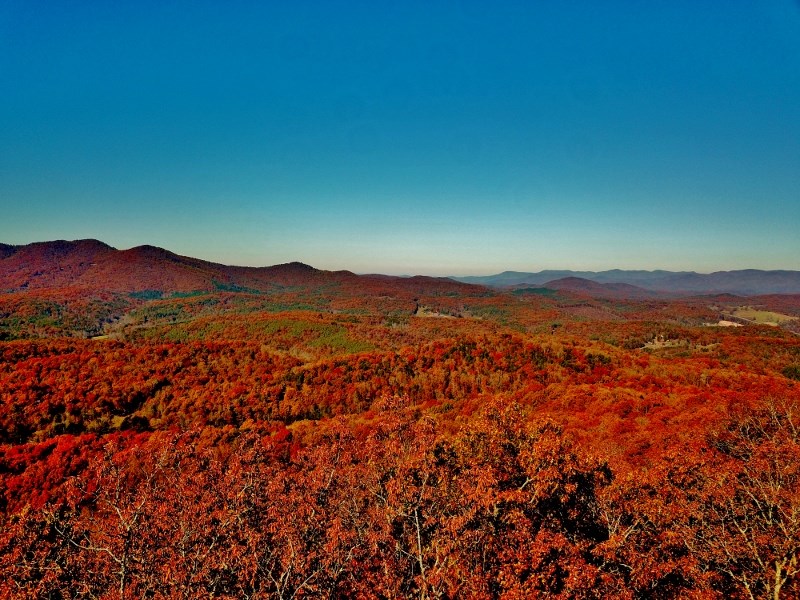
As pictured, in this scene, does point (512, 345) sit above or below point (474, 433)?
below

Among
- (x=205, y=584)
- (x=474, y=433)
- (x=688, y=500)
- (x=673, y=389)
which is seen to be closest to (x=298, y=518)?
(x=205, y=584)

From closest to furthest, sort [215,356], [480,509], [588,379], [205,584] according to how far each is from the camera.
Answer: [205,584], [480,509], [588,379], [215,356]

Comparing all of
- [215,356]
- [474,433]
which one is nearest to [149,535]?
[474,433]

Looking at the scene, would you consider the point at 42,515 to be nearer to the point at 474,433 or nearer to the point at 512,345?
the point at 474,433

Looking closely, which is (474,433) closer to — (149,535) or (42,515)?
(149,535)

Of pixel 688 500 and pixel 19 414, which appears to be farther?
pixel 19 414

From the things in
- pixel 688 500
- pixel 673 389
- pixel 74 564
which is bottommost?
pixel 673 389

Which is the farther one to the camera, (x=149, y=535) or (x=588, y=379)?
(x=588, y=379)

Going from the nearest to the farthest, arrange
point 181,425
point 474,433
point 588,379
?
point 474,433 < point 181,425 < point 588,379

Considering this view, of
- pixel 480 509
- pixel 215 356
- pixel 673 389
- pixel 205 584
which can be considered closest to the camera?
pixel 205 584
